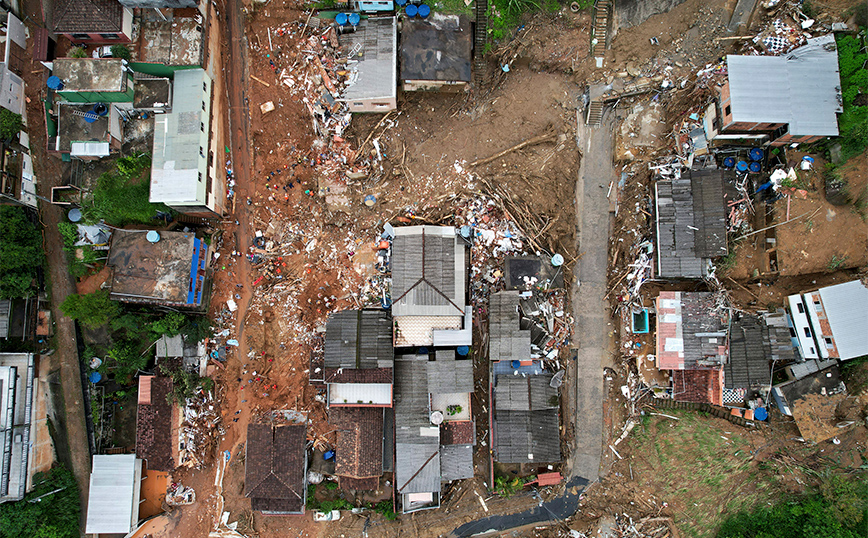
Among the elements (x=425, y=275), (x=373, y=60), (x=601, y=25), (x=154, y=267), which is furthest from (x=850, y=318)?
(x=154, y=267)

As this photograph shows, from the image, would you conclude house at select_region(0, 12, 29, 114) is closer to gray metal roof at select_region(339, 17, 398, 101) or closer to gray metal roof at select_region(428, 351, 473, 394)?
gray metal roof at select_region(339, 17, 398, 101)

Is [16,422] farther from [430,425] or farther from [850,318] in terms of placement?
[850,318]

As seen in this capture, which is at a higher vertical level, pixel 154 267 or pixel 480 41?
pixel 480 41

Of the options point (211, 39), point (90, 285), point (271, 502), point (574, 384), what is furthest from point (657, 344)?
point (90, 285)

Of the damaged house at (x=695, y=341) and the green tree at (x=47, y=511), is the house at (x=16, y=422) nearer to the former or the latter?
the green tree at (x=47, y=511)

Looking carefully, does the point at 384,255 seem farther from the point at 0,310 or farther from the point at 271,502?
the point at 0,310

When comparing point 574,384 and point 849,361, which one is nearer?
point 849,361

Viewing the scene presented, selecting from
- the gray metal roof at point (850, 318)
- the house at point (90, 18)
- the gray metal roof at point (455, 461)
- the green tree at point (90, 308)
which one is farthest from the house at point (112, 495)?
the gray metal roof at point (850, 318)
